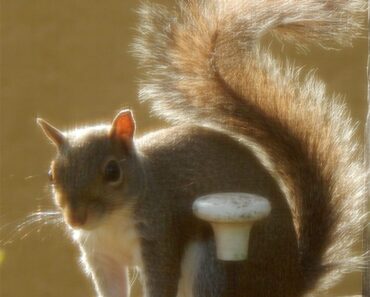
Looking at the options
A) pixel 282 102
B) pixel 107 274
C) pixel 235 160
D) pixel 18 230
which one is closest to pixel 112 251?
pixel 107 274

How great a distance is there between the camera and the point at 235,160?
9.61ft

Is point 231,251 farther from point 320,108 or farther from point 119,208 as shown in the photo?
point 320,108

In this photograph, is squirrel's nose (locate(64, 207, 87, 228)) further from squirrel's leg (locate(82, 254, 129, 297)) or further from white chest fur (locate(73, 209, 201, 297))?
squirrel's leg (locate(82, 254, 129, 297))

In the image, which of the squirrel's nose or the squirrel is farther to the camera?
the squirrel

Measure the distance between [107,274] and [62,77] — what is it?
1145 millimetres

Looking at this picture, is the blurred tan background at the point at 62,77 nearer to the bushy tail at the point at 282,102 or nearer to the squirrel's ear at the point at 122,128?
the bushy tail at the point at 282,102

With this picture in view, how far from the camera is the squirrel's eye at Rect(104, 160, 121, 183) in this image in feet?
9.04

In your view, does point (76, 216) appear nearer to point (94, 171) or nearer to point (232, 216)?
point (94, 171)

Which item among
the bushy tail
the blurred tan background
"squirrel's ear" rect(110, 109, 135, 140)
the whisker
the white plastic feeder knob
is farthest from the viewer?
the blurred tan background

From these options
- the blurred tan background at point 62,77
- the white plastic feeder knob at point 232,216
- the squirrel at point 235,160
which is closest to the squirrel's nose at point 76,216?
the squirrel at point 235,160

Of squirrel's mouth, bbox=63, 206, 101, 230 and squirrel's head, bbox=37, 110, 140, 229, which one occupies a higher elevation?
squirrel's head, bbox=37, 110, 140, 229

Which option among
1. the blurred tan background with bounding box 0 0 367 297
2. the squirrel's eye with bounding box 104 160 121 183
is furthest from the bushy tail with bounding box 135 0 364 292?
the blurred tan background with bounding box 0 0 367 297

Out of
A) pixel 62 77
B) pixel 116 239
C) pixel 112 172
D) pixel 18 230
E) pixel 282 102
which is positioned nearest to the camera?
pixel 112 172

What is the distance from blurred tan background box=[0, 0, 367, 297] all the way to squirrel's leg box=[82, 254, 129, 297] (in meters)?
0.92
